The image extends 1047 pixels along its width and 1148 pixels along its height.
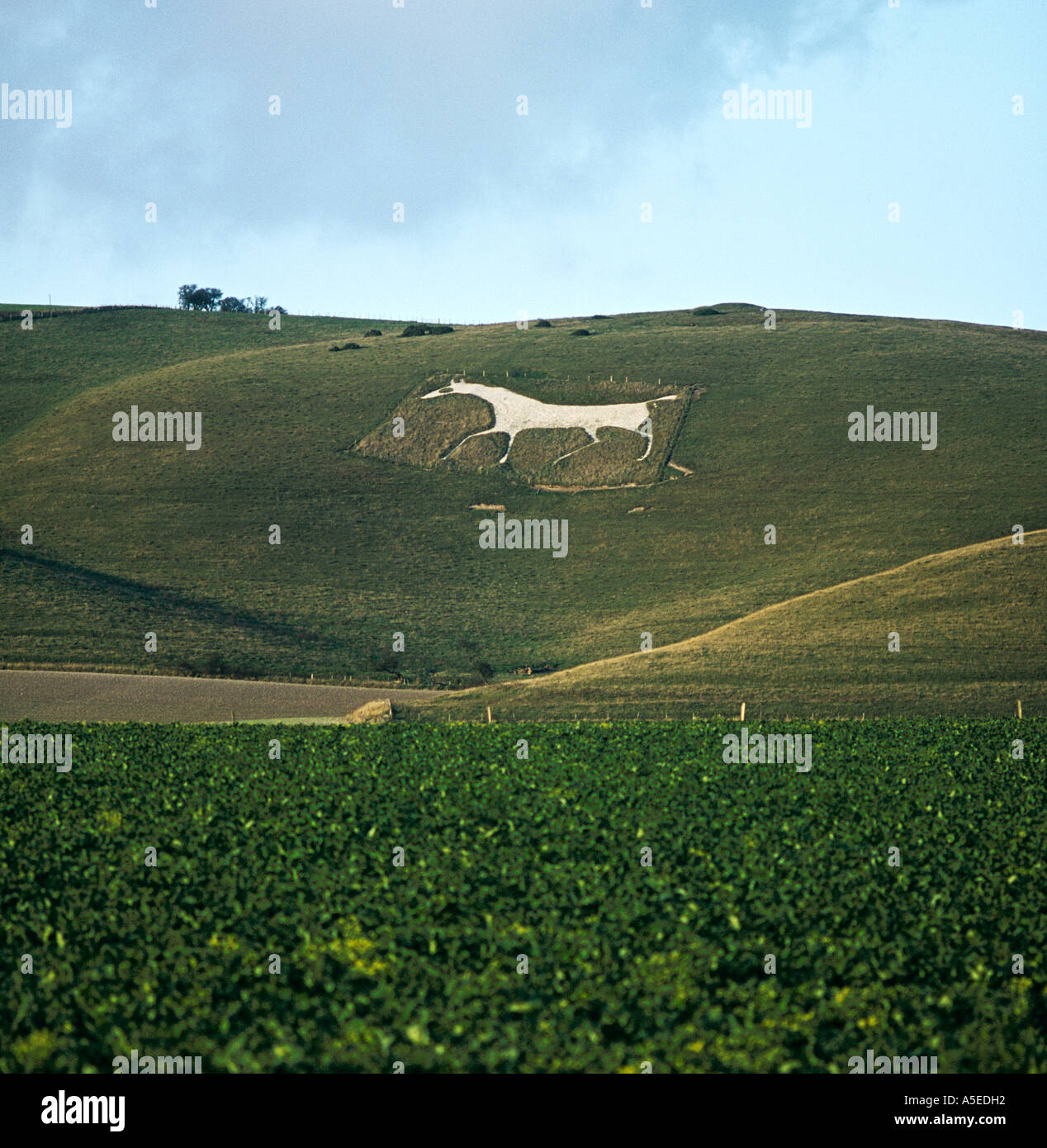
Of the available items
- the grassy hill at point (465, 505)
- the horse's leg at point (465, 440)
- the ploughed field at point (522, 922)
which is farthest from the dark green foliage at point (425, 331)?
the ploughed field at point (522, 922)

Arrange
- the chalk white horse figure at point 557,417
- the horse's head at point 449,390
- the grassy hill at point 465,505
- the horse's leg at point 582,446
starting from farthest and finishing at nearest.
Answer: the horse's head at point 449,390
the chalk white horse figure at point 557,417
the horse's leg at point 582,446
the grassy hill at point 465,505

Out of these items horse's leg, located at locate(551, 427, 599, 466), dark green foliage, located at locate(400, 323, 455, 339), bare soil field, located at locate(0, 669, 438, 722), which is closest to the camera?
bare soil field, located at locate(0, 669, 438, 722)

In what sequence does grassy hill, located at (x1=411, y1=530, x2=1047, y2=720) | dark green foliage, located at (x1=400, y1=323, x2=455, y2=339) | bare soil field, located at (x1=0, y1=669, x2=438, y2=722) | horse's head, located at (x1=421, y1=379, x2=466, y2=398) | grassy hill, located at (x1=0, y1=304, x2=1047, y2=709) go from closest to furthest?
grassy hill, located at (x1=411, y1=530, x2=1047, y2=720), bare soil field, located at (x1=0, y1=669, x2=438, y2=722), grassy hill, located at (x1=0, y1=304, x2=1047, y2=709), horse's head, located at (x1=421, y1=379, x2=466, y2=398), dark green foliage, located at (x1=400, y1=323, x2=455, y2=339)

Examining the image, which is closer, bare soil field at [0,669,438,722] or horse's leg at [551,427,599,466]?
bare soil field at [0,669,438,722]

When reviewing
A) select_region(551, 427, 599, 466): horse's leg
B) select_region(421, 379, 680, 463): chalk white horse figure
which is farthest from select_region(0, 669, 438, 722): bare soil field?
select_region(421, 379, 680, 463): chalk white horse figure

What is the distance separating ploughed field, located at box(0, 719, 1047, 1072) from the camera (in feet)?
26.1

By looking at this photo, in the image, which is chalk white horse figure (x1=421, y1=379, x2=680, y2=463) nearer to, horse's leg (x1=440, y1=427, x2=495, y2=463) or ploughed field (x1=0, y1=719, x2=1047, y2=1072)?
horse's leg (x1=440, y1=427, x2=495, y2=463)

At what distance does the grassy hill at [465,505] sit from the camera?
53.9 metres

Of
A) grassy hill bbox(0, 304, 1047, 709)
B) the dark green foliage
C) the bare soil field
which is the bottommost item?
the bare soil field

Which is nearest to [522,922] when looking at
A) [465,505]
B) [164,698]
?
[164,698]

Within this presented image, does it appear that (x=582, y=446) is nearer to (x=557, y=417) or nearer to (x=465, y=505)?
(x=557, y=417)

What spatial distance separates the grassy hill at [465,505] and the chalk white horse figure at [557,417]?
7.32 feet

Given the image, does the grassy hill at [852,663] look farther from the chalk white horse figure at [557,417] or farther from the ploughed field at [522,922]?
the chalk white horse figure at [557,417]

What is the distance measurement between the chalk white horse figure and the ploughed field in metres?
66.7
